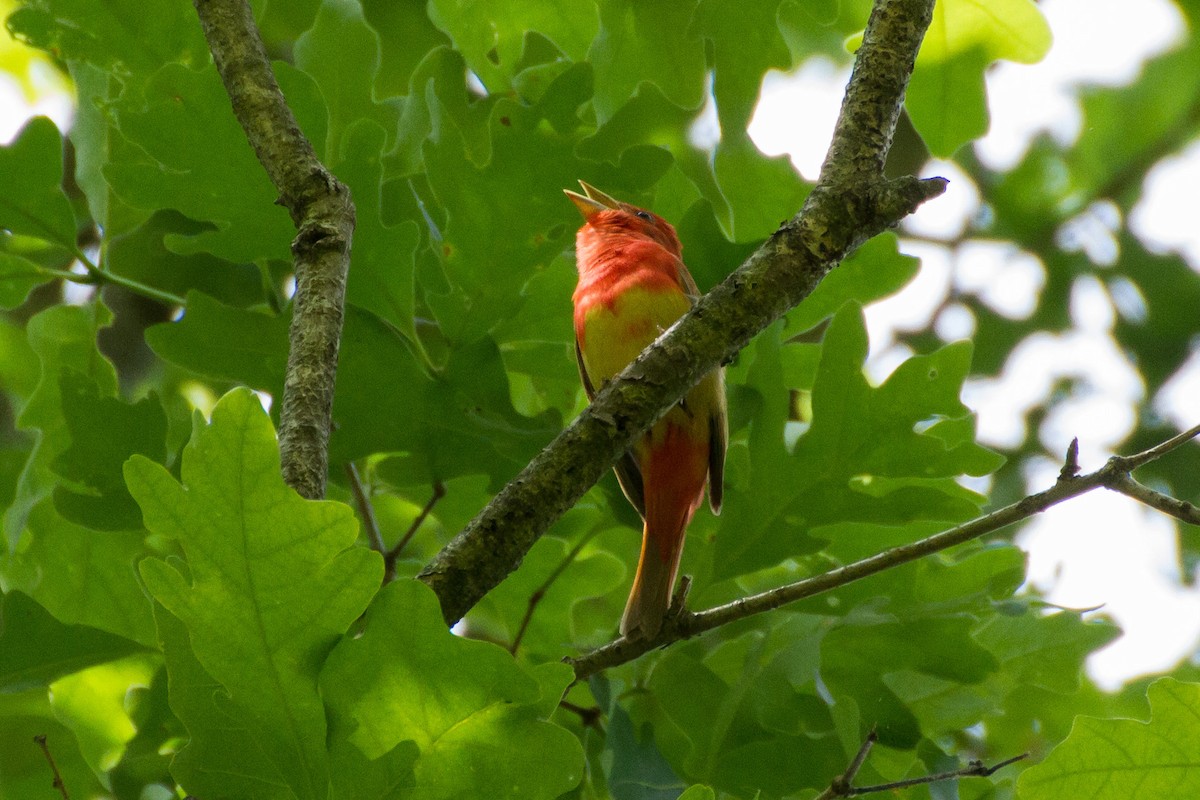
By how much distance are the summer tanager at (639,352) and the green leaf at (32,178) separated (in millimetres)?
1033

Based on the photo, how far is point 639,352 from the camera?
328 centimetres

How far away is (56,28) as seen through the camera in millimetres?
2531

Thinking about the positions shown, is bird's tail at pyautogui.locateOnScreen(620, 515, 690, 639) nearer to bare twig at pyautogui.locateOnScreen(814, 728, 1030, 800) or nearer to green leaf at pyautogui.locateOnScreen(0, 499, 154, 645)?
bare twig at pyautogui.locateOnScreen(814, 728, 1030, 800)

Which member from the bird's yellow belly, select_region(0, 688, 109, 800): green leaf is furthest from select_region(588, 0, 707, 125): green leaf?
select_region(0, 688, 109, 800): green leaf

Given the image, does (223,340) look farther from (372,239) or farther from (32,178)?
(32,178)

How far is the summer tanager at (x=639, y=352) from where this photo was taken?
2713mm

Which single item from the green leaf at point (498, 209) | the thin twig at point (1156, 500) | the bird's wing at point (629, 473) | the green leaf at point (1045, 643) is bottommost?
the green leaf at point (1045, 643)

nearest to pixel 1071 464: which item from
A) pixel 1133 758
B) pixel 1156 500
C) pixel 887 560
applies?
pixel 1156 500

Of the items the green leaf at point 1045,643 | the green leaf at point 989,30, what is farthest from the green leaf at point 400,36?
the green leaf at point 1045,643

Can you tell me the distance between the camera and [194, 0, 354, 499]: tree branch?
1.64m

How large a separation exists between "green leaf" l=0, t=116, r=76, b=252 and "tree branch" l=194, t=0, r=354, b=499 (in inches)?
23.0

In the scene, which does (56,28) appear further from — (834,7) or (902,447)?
(902,447)

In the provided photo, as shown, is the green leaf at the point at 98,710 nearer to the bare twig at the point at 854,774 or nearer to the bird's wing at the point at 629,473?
the bird's wing at the point at 629,473

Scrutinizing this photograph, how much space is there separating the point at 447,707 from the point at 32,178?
155 cm
